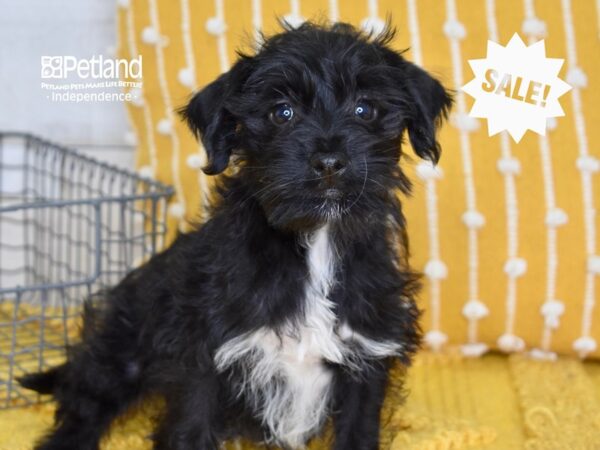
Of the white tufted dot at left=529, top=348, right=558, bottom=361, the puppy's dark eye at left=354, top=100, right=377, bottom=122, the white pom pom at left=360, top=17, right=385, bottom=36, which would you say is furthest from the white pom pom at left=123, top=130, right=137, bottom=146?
the white tufted dot at left=529, top=348, right=558, bottom=361

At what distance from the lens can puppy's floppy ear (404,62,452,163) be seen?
80.9 inches

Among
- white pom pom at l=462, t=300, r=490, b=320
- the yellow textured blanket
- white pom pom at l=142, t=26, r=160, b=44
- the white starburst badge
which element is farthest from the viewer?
white pom pom at l=142, t=26, r=160, b=44

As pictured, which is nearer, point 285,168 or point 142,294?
point 285,168

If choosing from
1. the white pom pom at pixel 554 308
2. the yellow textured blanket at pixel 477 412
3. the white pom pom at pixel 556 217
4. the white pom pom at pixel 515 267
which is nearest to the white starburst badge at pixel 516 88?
the white pom pom at pixel 556 217

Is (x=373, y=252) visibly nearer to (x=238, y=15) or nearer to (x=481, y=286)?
(x=481, y=286)

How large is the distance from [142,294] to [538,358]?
4.60 ft

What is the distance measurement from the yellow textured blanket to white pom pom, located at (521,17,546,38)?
1.08 meters

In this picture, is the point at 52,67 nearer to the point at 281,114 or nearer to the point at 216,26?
the point at 216,26

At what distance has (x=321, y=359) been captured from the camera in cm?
206

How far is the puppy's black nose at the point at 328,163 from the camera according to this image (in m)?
1.77

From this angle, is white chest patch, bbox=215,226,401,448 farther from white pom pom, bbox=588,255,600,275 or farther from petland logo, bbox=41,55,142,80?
petland logo, bbox=41,55,142,80

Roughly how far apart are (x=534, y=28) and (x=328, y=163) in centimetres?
131

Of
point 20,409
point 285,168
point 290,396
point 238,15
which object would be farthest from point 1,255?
point 285,168

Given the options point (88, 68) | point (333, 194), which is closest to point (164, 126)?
point (88, 68)
